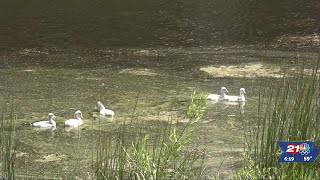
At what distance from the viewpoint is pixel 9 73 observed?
8406 mm

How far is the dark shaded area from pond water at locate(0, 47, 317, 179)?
→ 0.73 meters

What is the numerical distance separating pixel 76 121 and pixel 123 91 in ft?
4.63

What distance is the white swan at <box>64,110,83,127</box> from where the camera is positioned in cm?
594

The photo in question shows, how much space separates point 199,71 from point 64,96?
6.29 ft

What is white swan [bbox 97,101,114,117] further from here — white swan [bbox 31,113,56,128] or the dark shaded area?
the dark shaded area

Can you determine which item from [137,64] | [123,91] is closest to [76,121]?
[123,91]

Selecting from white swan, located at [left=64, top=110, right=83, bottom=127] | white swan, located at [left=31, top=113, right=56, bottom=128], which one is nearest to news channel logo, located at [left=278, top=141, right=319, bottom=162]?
white swan, located at [left=64, top=110, right=83, bottom=127]

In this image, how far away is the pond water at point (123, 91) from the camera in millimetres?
5285

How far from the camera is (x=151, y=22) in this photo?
11.8m

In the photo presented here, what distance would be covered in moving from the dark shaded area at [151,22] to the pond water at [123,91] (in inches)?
28.6

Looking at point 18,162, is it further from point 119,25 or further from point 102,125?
point 119,25

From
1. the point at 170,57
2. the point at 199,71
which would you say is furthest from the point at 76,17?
the point at 199,71

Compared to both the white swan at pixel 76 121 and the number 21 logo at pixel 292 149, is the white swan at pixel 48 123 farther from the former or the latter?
the number 21 logo at pixel 292 149

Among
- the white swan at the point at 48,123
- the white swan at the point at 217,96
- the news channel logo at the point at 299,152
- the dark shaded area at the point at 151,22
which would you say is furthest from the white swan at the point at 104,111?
the dark shaded area at the point at 151,22
